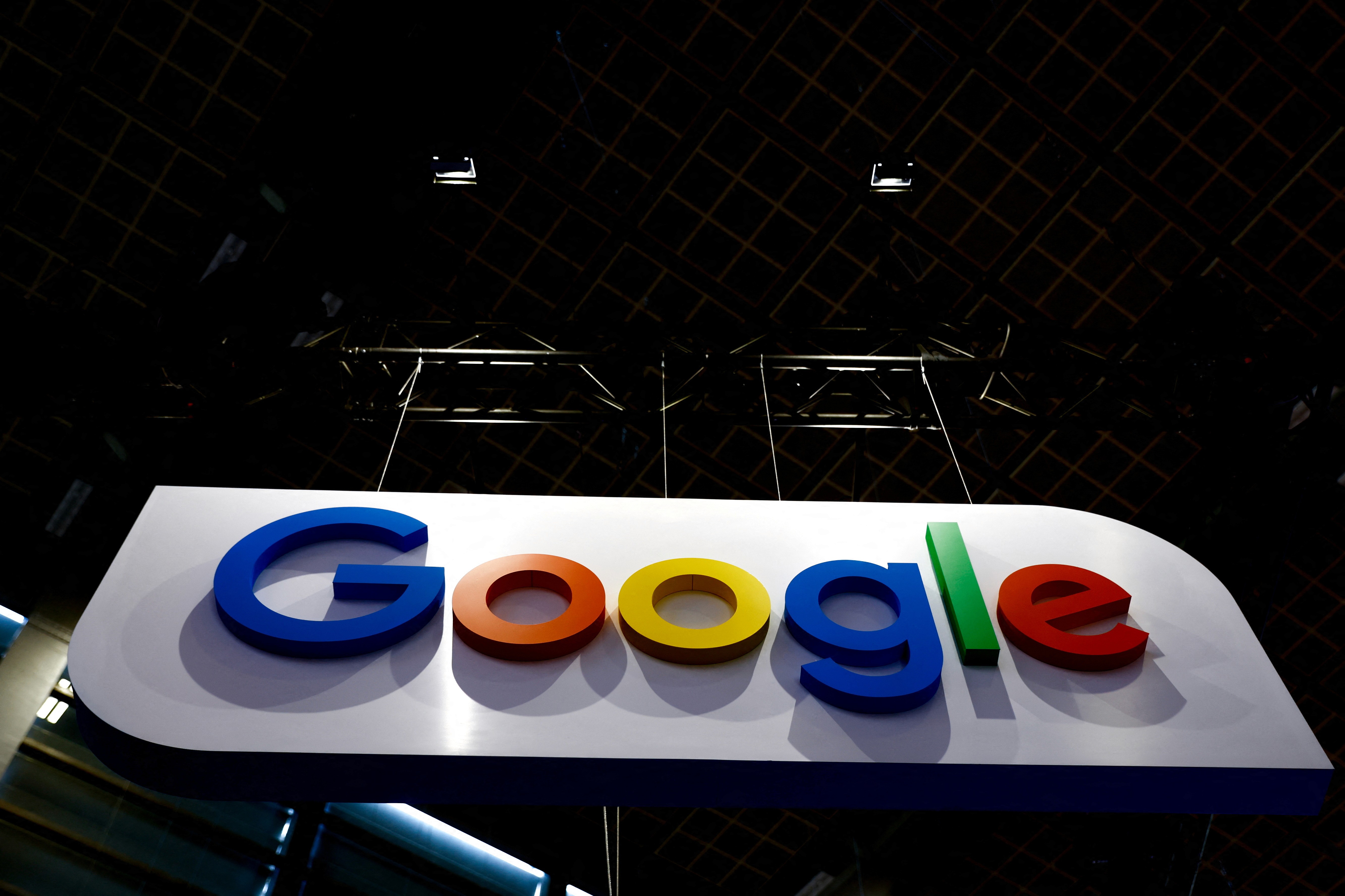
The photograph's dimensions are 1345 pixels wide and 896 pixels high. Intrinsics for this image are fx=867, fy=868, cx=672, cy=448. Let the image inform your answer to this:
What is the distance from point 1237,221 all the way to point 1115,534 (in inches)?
183

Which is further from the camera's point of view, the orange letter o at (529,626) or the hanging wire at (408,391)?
the hanging wire at (408,391)

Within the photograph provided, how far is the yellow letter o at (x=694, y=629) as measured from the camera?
3.30 m

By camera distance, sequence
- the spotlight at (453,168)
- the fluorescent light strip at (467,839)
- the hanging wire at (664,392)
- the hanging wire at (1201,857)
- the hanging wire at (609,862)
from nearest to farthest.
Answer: the spotlight at (453,168) < the hanging wire at (664,392) < the hanging wire at (1201,857) < the hanging wire at (609,862) < the fluorescent light strip at (467,839)

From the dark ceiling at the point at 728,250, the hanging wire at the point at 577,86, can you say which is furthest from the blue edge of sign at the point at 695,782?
the hanging wire at the point at 577,86

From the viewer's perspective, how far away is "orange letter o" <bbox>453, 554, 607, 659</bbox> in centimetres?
325

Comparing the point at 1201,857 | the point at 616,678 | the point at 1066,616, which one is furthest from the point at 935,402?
the point at 1201,857

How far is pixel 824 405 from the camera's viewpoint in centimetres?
780

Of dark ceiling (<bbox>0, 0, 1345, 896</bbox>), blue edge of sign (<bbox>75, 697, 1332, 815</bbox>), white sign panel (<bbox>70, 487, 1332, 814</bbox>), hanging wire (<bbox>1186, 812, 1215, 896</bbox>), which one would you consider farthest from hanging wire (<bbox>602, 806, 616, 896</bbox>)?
blue edge of sign (<bbox>75, 697, 1332, 815</bbox>)

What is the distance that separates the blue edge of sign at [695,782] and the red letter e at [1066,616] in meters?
0.47

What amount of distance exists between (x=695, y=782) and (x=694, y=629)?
64 cm

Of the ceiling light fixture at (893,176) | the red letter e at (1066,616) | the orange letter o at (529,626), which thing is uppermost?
the ceiling light fixture at (893,176)

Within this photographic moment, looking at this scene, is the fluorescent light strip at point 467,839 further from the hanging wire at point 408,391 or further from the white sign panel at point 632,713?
the white sign panel at point 632,713

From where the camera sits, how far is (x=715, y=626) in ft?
11.5

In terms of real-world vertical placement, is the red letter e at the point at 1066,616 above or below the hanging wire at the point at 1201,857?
above
